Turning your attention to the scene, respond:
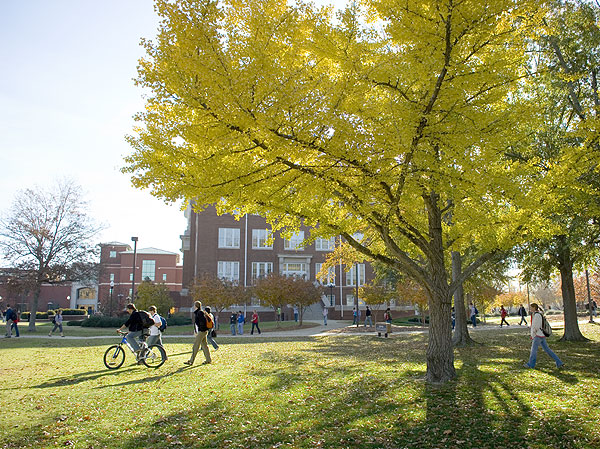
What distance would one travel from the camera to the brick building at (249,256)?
45500 millimetres

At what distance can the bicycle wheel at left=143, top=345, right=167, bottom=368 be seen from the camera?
1213cm

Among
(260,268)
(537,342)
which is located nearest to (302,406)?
(537,342)

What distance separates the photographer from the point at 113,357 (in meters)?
12.1

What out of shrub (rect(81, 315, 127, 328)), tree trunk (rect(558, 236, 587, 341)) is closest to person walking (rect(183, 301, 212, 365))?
tree trunk (rect(558, 236, 587, 341))

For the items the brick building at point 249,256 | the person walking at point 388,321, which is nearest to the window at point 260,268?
the brick building at point 249,256

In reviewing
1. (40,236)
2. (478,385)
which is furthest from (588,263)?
(40,236)

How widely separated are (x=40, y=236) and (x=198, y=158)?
28277mm

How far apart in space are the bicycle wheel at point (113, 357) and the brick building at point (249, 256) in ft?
106

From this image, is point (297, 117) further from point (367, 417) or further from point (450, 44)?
point (367, 417)

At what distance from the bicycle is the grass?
0.33m

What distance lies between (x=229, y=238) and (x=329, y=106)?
3996 cm

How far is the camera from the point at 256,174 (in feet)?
25.9

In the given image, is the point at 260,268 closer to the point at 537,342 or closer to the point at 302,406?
the point at 537,342

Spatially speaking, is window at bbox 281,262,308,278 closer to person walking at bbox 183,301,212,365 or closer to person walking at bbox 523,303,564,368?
person walking at bbox 183,301,212,365
